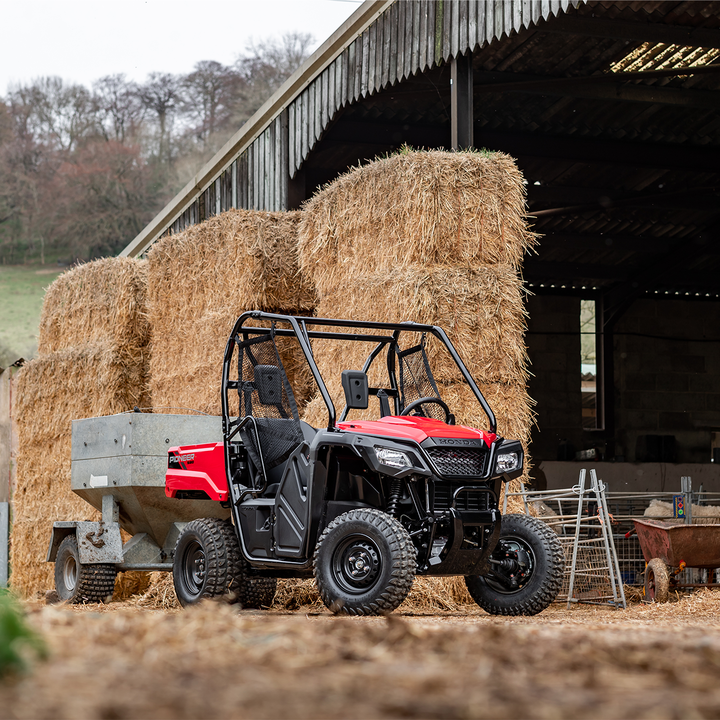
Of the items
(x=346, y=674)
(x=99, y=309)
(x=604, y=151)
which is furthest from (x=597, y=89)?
(x=346, y=674)

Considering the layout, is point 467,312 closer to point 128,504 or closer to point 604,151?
point 128,504

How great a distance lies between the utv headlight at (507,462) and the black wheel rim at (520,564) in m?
0.52

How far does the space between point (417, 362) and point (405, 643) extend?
4564 mm

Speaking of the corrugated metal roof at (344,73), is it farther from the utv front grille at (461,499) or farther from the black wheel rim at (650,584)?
the black wheel rim at (650,584)

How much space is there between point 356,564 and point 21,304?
51.0 metres

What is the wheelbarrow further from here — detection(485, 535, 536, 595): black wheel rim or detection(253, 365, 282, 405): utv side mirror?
detection(253, 365, 282, 405): utv side mirror

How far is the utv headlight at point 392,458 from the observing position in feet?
20.2

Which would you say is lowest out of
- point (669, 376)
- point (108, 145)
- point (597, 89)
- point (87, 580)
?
point (87, 580)

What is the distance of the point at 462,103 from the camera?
38.2ft

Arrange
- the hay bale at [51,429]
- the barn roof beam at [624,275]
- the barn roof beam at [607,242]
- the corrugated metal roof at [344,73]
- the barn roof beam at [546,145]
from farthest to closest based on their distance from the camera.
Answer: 1. the barn roof beam at [624,275]
2. the barn roof beam at [607,242]
3. the barn roof beam at [546,145]
4. the hay bale at [51,429]
5. the corrugated metal roof at [344,73]

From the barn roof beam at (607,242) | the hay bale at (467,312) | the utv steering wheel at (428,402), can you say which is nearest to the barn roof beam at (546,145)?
the barn roof beam at (607,242)

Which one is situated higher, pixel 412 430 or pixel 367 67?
pixel 367 67

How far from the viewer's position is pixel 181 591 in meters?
7.48

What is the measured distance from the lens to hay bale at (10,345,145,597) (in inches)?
517
